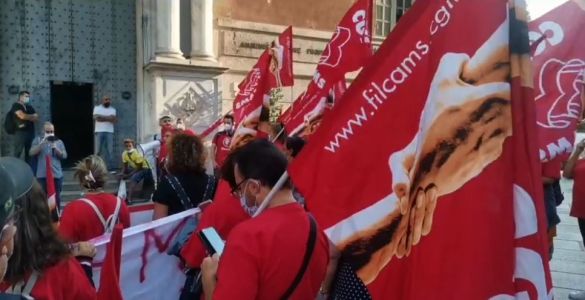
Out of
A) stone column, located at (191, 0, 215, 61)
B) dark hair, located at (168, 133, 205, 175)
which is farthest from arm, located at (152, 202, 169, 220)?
stone column, located at (191, 0, 215, 61)

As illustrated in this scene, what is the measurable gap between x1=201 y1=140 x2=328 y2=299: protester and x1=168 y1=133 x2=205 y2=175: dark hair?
1.98 m

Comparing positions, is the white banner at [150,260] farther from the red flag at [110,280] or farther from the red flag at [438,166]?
the red flag at [438,166]

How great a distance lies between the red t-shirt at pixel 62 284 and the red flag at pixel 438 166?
1.04 metres

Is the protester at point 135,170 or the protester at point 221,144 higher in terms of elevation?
the protester at point 221,144

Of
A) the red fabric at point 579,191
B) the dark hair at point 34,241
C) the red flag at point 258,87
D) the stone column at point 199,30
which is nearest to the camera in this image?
the dark hair at point 34,241

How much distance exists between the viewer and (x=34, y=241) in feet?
7.51

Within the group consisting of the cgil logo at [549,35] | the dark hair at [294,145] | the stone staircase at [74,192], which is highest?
the cgil logo at [549,35]

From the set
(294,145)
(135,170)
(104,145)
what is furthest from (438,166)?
(104,145)

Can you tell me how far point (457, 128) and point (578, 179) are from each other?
4.34 meters

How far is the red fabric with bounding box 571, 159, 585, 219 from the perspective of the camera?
5566mm

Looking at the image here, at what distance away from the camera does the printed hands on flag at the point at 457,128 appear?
1.85m

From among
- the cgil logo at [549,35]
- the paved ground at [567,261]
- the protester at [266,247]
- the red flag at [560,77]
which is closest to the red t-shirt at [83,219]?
the protester at [266,247]

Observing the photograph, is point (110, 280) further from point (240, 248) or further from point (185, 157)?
point (185, 157)

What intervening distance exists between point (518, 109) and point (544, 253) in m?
0.46
